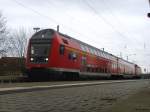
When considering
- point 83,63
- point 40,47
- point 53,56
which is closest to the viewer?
point 53,56

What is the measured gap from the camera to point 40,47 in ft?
94.3

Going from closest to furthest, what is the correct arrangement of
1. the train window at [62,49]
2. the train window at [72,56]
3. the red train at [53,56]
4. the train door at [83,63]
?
the red train at [53,56]
the train window at [62,49]
the train window at [72,56]
the train door at [83,63]

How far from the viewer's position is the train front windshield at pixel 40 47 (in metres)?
28.3

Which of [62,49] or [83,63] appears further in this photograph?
[83,63]

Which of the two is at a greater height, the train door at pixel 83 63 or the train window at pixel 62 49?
the train window at pixel 62 49

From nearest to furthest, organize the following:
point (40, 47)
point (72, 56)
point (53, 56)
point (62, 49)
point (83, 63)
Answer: point (53, 56), point (62, 49), point (40, 47), point (72, 56), point (83, 63)

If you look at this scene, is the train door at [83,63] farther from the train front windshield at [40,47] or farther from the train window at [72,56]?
the train front windshield at [40,47]

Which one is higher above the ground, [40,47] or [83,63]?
[40,47]

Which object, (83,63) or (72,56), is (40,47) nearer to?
(72,56)

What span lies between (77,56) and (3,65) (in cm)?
3679

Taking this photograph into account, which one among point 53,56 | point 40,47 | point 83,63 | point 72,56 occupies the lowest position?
point 83,63

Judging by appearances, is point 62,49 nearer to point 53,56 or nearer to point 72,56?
point 53,56

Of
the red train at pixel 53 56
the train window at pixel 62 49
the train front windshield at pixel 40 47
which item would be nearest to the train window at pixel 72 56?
the red train at pixel 53 56

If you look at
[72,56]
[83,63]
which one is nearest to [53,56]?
[72,56]
